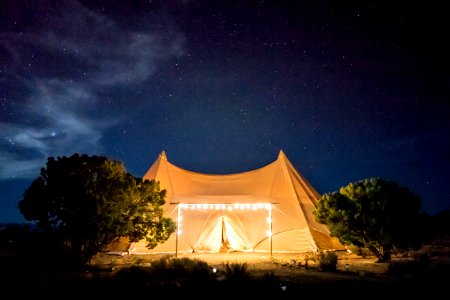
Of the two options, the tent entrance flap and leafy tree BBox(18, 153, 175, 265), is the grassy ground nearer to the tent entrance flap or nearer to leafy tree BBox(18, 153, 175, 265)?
leafy tree BBox(18, 153, 175, 265)

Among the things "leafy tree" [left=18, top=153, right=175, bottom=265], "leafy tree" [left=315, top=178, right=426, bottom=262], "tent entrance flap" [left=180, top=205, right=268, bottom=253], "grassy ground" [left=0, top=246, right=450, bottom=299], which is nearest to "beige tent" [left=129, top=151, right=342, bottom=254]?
"tent entrance flap" [left=180, top=205, right=268, bottom=253]

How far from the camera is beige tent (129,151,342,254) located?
2134 cm

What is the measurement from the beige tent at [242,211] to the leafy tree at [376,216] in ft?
12.3

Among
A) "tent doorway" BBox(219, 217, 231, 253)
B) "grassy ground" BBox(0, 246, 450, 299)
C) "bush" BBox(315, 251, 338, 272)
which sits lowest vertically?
"grassy ground" BBox(0, 246, 450, 299)

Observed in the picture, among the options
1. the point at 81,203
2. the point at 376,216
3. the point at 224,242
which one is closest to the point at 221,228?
the point at 224,242

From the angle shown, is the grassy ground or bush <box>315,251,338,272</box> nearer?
the grassy ground

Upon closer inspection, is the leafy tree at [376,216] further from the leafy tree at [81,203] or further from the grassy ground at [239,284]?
the leafy tree at [81,203]

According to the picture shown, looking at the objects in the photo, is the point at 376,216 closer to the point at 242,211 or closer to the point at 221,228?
the point at 242,211

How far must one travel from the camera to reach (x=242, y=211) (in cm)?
2292

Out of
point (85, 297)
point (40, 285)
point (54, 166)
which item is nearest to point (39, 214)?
point (54, 166)

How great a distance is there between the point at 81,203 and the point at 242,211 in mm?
10986

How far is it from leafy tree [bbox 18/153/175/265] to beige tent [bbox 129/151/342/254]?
20.8ft

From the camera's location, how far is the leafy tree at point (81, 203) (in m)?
13.4

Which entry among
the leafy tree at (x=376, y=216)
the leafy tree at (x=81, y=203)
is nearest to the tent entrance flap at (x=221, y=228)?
the leafy tree at (x=376, y=216)
